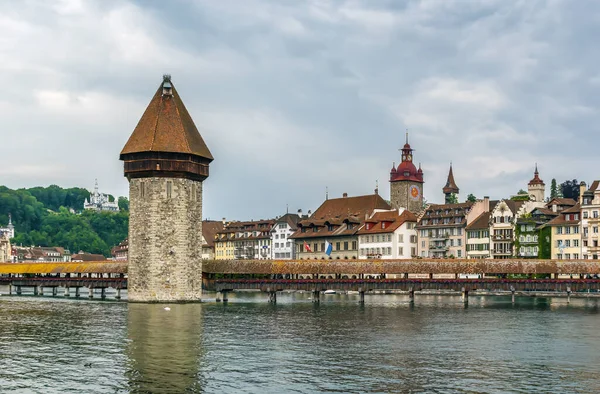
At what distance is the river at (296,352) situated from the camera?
78.6 feet

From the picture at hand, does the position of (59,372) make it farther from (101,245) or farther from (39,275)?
(101,245)

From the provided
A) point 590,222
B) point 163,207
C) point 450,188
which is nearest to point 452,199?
point 450,188

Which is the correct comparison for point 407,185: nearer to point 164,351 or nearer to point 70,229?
point 164,351

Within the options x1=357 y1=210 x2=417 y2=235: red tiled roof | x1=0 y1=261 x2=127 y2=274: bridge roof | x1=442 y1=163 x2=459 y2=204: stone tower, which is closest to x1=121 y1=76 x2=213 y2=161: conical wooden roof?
x1=0 y1=261 x2=127 y2=274: bridge roof

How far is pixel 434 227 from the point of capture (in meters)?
91.3

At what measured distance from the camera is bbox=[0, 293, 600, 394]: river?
23953mm

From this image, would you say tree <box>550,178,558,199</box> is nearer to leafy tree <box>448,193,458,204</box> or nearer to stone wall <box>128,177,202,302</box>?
leafy tree <box>448,193,458,204</box>

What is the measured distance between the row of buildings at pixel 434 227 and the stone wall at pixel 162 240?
91.1 feet

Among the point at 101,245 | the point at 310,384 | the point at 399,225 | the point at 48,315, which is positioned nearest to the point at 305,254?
the point at 399,225

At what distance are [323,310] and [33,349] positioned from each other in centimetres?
2470

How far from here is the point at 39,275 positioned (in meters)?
78.9

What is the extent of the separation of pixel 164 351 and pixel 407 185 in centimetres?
7776

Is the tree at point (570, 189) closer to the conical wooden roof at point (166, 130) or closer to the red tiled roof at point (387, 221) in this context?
the red tiled roof at point (387, 221)

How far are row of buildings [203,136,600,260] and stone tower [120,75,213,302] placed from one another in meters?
27.6
